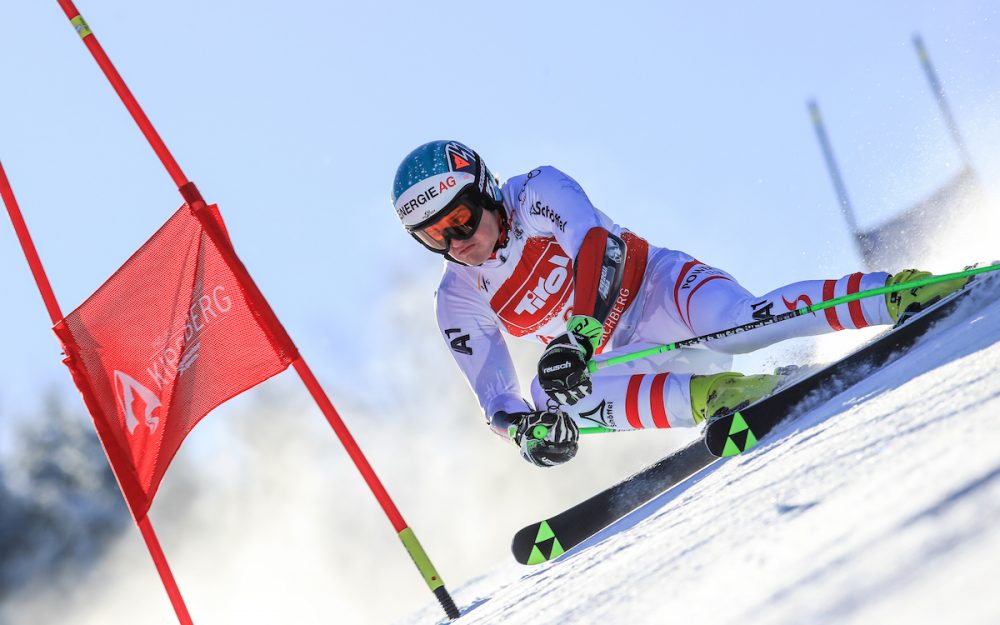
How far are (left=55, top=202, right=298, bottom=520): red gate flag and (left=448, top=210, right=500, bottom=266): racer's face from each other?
3.48ft

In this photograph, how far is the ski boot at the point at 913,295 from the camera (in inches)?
165

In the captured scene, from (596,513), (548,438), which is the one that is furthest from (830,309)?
(596,513)

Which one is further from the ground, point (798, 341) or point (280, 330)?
point (280, 330)

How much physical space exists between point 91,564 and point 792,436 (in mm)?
33755

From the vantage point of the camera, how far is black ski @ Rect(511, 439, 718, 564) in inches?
199

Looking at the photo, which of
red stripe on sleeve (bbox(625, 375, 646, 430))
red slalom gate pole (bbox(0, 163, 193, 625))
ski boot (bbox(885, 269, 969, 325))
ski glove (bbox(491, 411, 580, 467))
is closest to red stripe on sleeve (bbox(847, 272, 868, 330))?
ski boot (bbox(885, 269, 969, 325))

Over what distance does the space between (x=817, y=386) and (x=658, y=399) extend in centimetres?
84

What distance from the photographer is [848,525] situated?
6.53ft

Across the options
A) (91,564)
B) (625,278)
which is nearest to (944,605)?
(625,278)

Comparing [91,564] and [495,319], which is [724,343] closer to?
[495,319]

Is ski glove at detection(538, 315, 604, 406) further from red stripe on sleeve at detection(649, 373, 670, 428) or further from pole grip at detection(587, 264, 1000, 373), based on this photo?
red stripe on sleeve at detection(649, 373, 670, 428)

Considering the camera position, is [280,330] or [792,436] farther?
[280,330]

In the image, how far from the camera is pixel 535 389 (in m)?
→ 5.19

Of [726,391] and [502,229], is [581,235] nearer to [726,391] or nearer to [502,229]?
[502,229]
